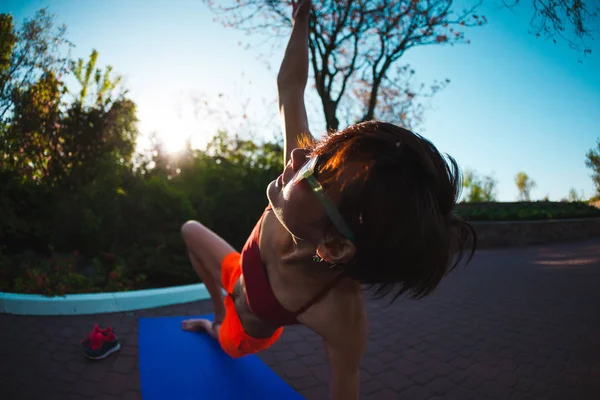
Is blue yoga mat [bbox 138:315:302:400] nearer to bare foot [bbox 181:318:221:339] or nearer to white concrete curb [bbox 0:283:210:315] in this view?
bare foot [bbox 181:318:221:339]

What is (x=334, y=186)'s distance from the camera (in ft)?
3.60

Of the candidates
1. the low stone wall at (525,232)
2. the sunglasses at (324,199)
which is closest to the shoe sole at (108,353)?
the sunglasses at (324,199)

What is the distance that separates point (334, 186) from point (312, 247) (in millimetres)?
324

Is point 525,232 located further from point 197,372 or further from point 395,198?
point 395,198

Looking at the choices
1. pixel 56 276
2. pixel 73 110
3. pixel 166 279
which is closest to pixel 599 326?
pixel 166 279

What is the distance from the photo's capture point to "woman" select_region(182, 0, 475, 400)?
3.38ft

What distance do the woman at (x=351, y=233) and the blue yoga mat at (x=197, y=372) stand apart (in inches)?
37.4

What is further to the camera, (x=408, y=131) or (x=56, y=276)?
(x=56, y=276)

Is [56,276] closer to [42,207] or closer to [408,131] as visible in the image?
[42,207]

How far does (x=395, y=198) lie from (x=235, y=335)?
1.42 meters

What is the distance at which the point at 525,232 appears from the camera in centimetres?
1104

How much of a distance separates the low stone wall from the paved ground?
6.37m

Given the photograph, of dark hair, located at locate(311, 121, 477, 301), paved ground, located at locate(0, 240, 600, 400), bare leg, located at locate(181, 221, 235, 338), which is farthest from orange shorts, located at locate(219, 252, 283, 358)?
dark hair, located at locate(311, 121, 477, 301)

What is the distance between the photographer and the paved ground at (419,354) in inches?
87.4
